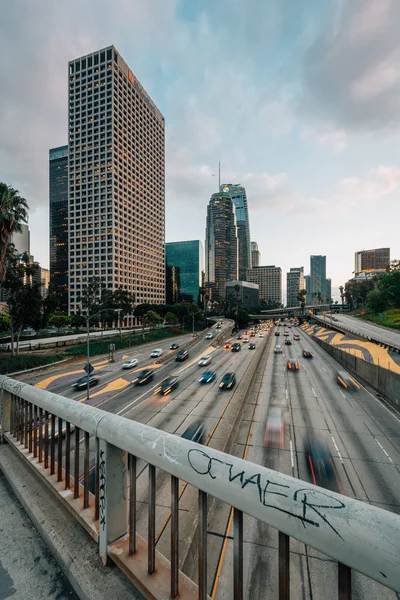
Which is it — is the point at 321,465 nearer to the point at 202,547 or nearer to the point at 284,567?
the point at 202,547

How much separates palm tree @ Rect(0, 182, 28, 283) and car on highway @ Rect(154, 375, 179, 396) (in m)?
21.0

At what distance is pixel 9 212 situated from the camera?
2697cm

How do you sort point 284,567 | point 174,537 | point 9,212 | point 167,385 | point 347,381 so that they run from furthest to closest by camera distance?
point 347,381
point 167,385
point 9,212
point 174,537
point 284,567

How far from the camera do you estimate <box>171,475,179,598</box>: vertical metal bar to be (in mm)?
2049

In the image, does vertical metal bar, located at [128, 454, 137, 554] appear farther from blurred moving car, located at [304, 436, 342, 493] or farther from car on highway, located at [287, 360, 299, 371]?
car on highway, located at [287, 360, 299, 371]

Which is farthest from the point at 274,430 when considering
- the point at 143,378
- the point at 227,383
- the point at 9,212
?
the point at 9,212

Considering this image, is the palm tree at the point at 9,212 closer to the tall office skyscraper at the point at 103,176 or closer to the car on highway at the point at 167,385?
the car on highway at the point at 167,385

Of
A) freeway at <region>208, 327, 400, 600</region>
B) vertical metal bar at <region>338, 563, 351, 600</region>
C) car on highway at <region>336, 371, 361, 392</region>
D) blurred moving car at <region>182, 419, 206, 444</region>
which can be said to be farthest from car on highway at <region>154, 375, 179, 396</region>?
vertical metal bar at <region>338, 563, 351, 600</region>

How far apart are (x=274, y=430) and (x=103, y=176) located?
415 ft

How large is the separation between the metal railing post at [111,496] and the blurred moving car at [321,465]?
13.6m

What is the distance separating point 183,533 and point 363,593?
5588 mm

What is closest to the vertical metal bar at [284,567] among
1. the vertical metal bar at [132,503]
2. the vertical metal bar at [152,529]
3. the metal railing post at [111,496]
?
the vertical metal bar at [152,529]

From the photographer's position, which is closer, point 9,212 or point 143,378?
point 9,212

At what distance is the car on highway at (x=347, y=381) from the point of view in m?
29.8
